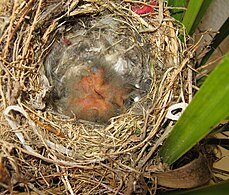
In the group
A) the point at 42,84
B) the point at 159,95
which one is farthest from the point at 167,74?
the point at 42,84

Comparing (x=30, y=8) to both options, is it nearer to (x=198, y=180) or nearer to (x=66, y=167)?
(x=66, y=167)

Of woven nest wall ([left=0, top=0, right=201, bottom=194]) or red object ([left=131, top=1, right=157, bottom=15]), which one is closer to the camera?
woven nest wall ([left=0, top=0, right=201, bottom=194])

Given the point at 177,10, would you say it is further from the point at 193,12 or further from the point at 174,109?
the point at 174,109

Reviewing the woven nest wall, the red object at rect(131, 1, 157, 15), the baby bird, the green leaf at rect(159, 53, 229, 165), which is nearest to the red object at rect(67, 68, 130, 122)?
the baby bird

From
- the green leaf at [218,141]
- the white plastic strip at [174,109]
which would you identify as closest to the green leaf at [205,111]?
the white plastic strip at [174,109]

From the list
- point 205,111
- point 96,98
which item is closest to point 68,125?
point 96,98

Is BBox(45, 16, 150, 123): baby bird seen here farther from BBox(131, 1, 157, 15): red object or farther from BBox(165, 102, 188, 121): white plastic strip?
BBox(165, 102, 188, 121): white plastic strip

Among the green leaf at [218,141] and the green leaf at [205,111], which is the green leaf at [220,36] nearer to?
the green leaf at [218,141]
